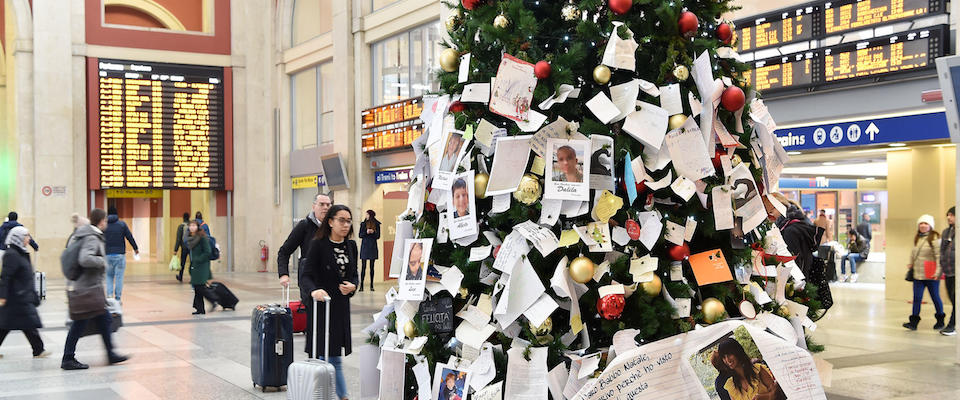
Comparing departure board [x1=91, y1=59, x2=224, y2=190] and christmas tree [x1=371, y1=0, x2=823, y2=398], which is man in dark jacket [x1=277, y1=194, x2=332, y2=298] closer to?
christmas tree [x1=371, y1=0, x2=823, y2=398]

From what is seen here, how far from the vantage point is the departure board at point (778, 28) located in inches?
459

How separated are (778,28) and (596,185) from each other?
8901 millimetres

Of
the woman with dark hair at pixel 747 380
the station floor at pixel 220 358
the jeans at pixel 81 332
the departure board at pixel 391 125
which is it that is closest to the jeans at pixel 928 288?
the station floor at pixel 220 358

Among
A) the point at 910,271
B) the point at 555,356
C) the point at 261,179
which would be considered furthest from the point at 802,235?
the point at 261,179

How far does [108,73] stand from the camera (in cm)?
2277

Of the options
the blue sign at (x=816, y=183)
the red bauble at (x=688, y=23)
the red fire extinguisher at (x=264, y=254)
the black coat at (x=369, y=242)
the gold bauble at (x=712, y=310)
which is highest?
the red bauble at (x=688, y=23)

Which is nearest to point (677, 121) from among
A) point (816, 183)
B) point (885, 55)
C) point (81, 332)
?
point (81, 332)

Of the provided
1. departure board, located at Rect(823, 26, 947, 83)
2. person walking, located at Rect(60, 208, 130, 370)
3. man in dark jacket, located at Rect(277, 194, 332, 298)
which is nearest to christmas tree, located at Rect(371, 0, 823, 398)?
man in dark jacket, located at Rect(277, 194, 332, 298)

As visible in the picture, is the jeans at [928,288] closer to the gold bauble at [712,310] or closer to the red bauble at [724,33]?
the red bauble at [724,33]

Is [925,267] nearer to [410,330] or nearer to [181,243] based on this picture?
[410,330]

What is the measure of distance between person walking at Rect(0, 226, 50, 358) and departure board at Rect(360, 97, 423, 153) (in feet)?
30.1

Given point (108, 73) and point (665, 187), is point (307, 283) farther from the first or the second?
point (108, 73)

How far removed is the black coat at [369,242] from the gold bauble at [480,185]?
13.4m

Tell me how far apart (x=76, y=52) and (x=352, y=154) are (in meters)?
7.88
